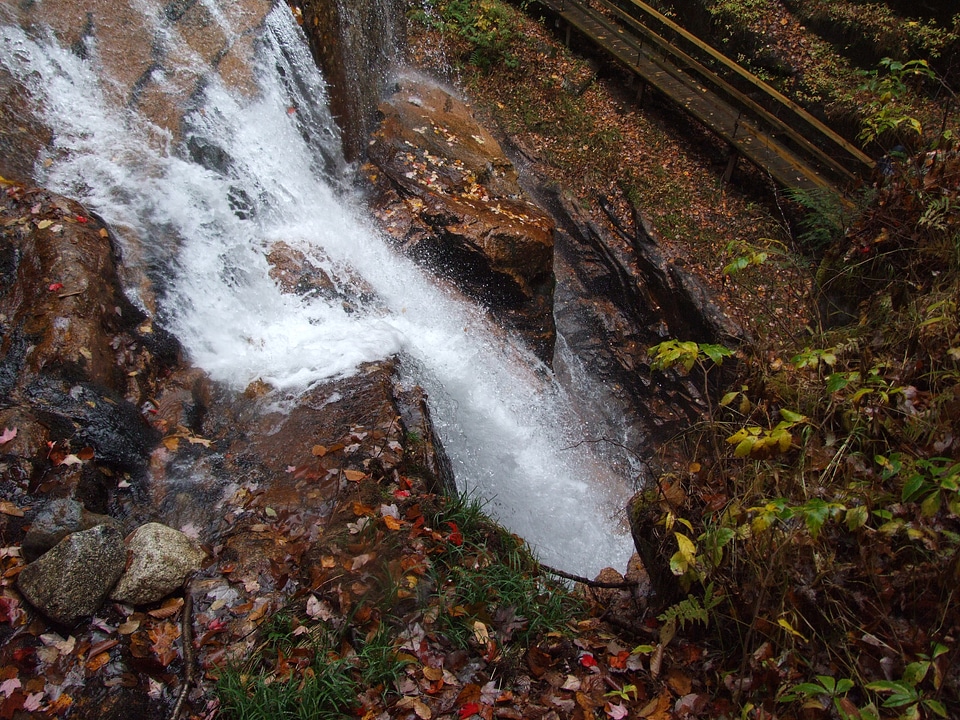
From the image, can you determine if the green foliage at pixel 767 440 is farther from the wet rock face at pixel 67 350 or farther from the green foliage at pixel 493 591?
the wet rock face at pixel 67 350

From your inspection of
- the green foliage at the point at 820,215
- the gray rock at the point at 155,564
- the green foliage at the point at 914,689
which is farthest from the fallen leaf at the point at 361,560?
the green foliage at the point at 820,215

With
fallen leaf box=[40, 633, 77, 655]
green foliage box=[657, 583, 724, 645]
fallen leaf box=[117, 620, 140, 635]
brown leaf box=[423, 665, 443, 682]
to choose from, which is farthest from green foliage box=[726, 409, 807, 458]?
fallen leaf box=[40, 633, 77, 655]

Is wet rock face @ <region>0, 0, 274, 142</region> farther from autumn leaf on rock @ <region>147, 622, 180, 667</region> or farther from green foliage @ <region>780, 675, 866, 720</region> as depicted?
green foliage @ <region>780, 675, 866, 720</region>

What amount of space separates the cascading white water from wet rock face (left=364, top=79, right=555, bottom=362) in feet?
1.07

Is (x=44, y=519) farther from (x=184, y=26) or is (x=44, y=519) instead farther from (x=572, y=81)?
(x=572, y=81)

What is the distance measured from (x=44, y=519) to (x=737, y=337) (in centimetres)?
695

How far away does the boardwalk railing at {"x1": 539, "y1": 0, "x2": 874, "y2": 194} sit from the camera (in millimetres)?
7836

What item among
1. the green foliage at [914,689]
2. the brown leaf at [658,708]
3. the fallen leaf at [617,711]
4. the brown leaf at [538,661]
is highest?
the green foliage at [914,689]

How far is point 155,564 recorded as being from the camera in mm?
3359

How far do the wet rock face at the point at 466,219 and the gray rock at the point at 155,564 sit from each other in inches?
181

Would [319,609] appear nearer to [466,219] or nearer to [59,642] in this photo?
[59,642]

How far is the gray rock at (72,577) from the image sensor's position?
306cm

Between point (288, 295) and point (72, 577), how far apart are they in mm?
3704

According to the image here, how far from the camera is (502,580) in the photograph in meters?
3.43
